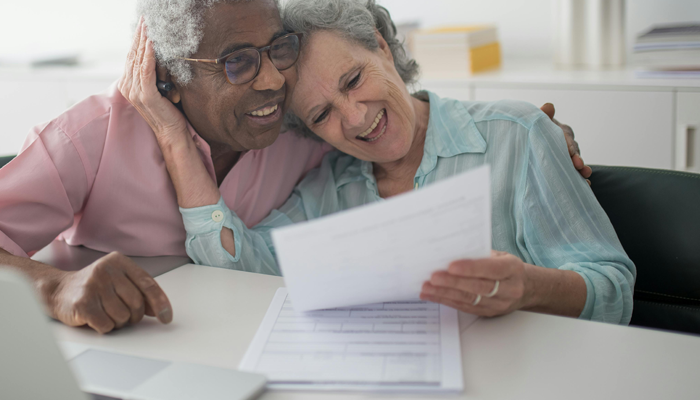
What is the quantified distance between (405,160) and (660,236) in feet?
1.97

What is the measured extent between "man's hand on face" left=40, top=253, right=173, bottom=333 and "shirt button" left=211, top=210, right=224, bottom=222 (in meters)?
0.37

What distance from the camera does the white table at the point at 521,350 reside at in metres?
0.73

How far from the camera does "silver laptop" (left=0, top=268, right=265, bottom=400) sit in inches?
24.7

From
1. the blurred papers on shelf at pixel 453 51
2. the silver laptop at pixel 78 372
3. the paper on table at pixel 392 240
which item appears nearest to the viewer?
the silver laptop at pixel 78 372

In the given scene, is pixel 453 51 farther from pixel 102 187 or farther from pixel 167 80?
pixel 102 187

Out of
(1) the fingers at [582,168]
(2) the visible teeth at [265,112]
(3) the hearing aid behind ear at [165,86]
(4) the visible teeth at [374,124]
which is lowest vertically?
(1) the fingers at [582,168]

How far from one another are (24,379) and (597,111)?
206cm

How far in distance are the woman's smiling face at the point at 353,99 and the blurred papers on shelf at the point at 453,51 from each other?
1.13 meters

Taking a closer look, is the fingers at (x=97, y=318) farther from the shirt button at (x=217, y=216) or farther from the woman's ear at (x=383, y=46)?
the woman's ear at (x=383, y=46)

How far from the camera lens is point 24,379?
2.15 ft

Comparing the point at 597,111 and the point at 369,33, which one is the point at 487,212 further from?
the point at 597,111


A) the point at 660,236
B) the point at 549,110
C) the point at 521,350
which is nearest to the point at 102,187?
the point at 521,350

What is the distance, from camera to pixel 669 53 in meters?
2.11

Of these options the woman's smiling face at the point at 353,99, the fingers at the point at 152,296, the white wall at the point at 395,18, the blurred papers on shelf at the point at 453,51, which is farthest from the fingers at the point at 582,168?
the blurred papers on shelf at the point at 453,51
